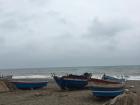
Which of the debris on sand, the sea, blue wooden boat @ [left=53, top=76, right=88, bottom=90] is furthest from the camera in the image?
the sea

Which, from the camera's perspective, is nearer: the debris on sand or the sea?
the debris on sand

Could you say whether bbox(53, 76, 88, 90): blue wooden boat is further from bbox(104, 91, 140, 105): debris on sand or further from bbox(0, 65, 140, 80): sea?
bbox(0, 65, 140, 80): sea

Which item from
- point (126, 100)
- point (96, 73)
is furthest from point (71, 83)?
point (96, 73)

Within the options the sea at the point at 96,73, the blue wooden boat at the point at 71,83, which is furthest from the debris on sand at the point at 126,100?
the sea at the point at 96,73

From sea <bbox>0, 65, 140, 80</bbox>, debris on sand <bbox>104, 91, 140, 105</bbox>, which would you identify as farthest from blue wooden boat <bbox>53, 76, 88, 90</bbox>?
sea <bbox>0, 65, 140, 80</bbox>

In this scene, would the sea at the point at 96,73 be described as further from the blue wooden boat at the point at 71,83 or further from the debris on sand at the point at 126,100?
the debris on sand at the point at 126,100

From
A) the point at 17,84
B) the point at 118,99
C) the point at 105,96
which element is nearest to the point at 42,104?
the point at 105,96

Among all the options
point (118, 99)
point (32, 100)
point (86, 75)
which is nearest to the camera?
point (118, 99)

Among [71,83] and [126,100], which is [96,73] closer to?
[71,83]

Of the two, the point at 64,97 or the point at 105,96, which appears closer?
the point at 105,96

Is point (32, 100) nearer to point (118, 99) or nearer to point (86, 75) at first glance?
point (118, 99)

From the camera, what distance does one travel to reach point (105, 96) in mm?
17469

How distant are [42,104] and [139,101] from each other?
5673mm

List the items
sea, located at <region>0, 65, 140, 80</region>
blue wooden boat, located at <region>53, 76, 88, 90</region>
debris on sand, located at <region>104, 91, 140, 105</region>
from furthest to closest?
1. sea, located at <region>0, 65, 140, 80</region>
2. blue wooden boat, located at <region>53, 76, 88, 90</region>
3. debris on sand, located at <region>104, 91, 140, 105</region>
